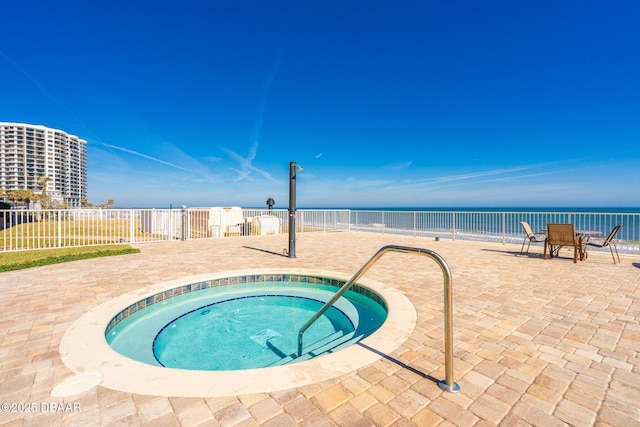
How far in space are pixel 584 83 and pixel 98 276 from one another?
973 inches

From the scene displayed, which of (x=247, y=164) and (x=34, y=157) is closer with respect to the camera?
(x=247, y=164)

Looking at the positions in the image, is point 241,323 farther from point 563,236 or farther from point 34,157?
point 34,157

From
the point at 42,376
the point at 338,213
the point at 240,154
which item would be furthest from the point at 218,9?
the point at 240,154

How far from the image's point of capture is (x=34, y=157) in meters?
57.9

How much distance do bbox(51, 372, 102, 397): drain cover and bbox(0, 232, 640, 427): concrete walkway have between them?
0.17 feet

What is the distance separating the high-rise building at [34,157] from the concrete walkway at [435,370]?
225 feet

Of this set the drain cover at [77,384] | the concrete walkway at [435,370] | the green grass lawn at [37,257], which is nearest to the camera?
the concrete walkway at [435,370]

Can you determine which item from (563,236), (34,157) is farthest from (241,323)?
(34,157)

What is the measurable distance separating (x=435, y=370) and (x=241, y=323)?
264 cm

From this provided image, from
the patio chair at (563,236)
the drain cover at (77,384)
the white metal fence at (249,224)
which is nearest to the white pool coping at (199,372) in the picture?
the drain cover at (77,384)

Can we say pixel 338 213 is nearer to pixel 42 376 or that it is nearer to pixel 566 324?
pixel 566 324

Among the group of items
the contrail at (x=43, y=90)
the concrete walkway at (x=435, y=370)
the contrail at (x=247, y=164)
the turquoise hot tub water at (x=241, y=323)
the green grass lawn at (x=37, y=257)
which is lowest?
the turquoise hot tub water at (x=241, y=323)

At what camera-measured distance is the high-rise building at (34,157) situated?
184 ft

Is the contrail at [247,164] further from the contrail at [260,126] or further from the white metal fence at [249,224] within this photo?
the white metal fence at [249,224]
